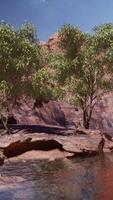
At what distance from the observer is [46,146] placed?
1729 inches

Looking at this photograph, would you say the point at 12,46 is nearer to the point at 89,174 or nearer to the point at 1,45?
the point at 1,45

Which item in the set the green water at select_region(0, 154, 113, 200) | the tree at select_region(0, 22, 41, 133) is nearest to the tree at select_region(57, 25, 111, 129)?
the tree at select_region(0, 22, 41, 133)

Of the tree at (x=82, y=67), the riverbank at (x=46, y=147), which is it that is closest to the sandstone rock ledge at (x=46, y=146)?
the riverbank at (x=46, y=147)

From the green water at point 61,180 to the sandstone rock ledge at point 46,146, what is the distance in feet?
7.79

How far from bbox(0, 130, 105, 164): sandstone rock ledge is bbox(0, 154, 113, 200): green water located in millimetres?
2374

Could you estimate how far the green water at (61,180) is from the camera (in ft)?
72.8

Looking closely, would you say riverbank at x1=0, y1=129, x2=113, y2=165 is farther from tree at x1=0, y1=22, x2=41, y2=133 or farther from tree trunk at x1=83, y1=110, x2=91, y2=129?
tree trunk at x1=83, y1=110, x2=91, y2=129

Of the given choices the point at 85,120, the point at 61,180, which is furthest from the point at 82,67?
the point at 61,180

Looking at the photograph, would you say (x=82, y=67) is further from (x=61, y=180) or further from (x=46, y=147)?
(x=61, y=180)

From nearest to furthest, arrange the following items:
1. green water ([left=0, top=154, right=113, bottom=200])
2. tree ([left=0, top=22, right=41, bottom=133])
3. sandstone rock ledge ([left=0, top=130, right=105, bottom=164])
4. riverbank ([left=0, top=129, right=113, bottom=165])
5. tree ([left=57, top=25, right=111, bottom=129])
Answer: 1. green water ([left=0, top=154, right=113, bottom=200])
2. riverbank ([left=0, top=129, right=113, bottom=165])
3. sandstone rock ledge ([left=0, top=130, right=105, bottom=164])
4. tree ([left=0, top=22, right=41, bottom=133])
5. tree ([left=57, top=25, right=111, bottom=129])

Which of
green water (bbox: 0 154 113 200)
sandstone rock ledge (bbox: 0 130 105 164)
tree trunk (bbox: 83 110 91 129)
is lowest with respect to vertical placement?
green water (bbox: 0 154 113 200)

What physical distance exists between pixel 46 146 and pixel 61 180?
16.2 meters

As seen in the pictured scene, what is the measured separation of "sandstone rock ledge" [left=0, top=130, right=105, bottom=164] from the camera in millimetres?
40469

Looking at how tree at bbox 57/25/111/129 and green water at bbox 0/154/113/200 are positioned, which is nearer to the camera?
green water at bbox 0/154/113/200
